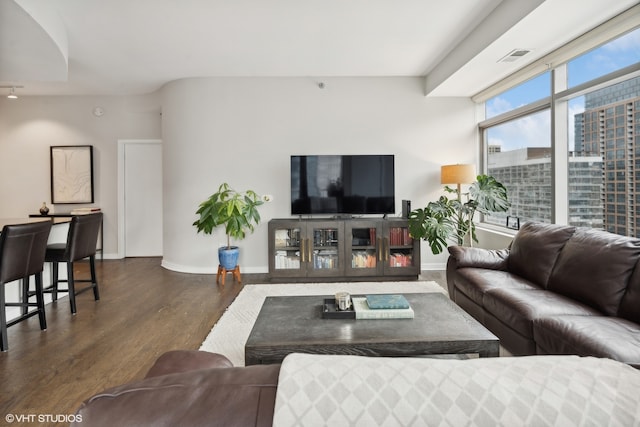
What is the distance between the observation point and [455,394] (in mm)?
491

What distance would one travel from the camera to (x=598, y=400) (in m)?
0.48

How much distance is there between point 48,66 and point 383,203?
13.5 feet

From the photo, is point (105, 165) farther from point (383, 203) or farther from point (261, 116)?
point (383, 203)

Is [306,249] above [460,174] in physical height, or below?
below

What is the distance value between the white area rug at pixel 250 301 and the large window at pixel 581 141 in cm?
154

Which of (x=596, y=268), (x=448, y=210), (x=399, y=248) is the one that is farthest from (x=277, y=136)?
(x=596, y=268)

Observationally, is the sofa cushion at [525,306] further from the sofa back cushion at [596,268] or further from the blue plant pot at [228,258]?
the blue plant pot at [228,258]

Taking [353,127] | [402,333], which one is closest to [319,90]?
[353,127]

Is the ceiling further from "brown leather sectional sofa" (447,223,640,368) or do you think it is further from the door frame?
A: "brown leather sectional sofa" (447,223,640,368)

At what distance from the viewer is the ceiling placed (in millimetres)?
2893

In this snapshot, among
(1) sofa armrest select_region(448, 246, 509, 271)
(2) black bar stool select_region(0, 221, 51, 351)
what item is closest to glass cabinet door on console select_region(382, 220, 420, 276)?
(1) sofa armrest select_region(448, 246, 509, 271)

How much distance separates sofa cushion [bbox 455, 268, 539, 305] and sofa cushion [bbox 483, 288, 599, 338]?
0.11 metres

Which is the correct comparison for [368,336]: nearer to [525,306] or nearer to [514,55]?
[525,306]

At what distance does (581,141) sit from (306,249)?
3073 mm
